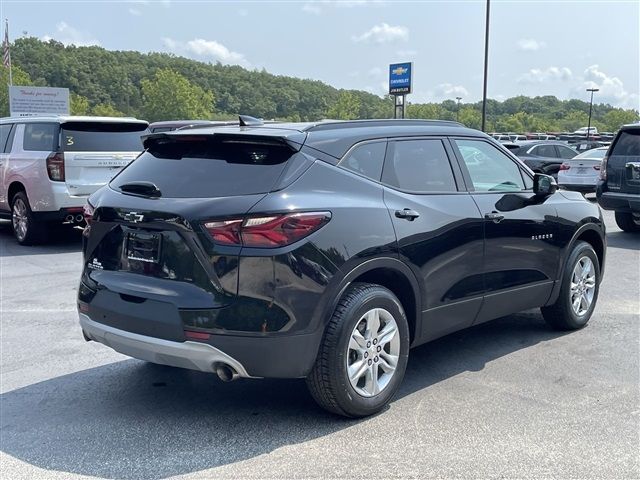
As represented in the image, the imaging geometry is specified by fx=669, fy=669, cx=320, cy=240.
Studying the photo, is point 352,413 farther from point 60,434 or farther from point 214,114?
point 214,114

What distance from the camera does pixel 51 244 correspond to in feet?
35.6

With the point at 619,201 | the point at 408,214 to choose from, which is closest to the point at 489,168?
the point at 408,214

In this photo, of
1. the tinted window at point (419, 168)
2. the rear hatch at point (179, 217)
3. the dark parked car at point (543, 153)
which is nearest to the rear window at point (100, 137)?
the rear hatch at point (179, 217)

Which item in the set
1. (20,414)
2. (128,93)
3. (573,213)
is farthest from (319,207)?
(128,93)

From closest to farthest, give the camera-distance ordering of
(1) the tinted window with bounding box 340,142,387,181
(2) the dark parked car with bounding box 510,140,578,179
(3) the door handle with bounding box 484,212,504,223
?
(1) the tinted window with bounding box 340,142,387,181 → (3) the door handle with bounding box 484,212,504,223 → (2) the dark parked car with bounding box 510,140,578,179

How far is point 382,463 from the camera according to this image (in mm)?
3420

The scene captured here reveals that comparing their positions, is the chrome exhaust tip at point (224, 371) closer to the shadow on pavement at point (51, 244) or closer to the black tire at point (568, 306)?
the black tire at point (568, 306)

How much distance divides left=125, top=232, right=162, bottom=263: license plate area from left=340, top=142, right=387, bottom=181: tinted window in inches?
46.3

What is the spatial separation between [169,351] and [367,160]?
1.67m

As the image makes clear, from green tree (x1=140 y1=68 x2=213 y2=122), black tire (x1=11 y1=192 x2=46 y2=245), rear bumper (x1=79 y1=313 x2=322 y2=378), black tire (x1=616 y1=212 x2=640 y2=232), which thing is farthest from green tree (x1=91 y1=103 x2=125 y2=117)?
rear bumper (x1=79 y1=313 x2=322 y2=378)

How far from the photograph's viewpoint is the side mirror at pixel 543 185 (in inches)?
207

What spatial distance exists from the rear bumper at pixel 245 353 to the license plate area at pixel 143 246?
44 centimetres

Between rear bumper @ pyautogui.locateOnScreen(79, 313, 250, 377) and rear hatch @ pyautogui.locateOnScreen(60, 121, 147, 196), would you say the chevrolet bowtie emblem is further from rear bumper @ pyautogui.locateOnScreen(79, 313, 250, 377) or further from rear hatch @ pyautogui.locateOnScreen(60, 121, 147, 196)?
rear hatch @ pyautogui.locateOnScreen(60, 121, 147, 196)

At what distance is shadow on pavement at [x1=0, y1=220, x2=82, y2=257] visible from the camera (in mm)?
10172
